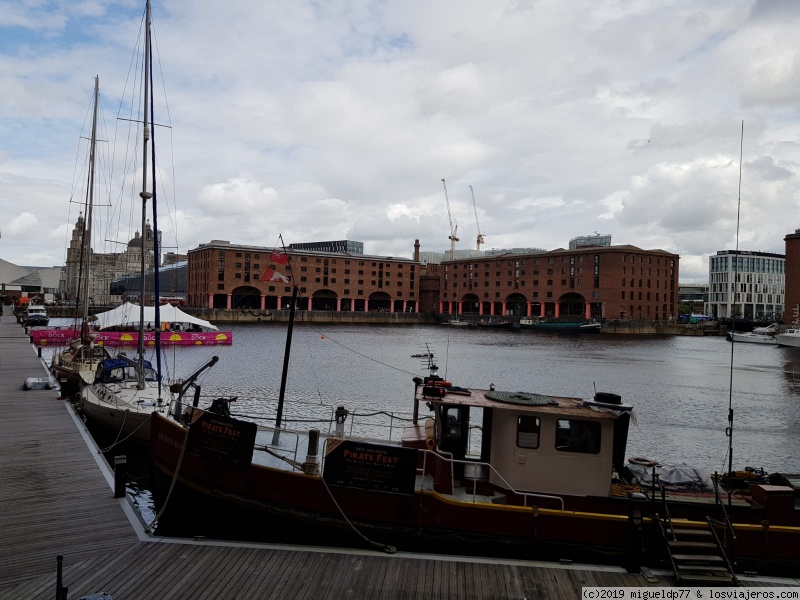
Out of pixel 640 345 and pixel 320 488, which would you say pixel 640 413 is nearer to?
pixel 320 488

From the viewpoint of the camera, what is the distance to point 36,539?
1138cm

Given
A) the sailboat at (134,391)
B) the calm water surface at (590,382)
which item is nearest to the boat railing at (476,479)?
the calm water surface at (590,382)

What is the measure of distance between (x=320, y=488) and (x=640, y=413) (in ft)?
106

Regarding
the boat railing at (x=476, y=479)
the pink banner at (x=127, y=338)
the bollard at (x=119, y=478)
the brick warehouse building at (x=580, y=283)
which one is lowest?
the pink banner at (x=127, y=338)

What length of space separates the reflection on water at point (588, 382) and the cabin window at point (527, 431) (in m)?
6.87

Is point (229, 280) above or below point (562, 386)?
above

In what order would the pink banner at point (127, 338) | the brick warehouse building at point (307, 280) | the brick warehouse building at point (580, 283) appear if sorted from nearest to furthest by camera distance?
the pink banner at point (127, 338), the brick warehouse building at point (580, 283), the brick warehouse building at point (307, 280)

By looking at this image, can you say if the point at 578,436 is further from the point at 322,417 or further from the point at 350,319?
the point at 350,319

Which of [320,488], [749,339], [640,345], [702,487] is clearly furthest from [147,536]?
[749,339]

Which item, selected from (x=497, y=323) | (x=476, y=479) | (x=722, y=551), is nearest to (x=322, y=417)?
(x=476, y=479)

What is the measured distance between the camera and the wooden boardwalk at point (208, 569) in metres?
9.50

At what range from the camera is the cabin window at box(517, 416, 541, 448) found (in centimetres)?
1268

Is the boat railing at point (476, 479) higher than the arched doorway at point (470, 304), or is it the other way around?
the arched doorway at point (470, 304)

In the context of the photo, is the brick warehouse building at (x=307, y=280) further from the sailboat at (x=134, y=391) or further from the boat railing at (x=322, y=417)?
the sailboat at (x=134, y=391)
